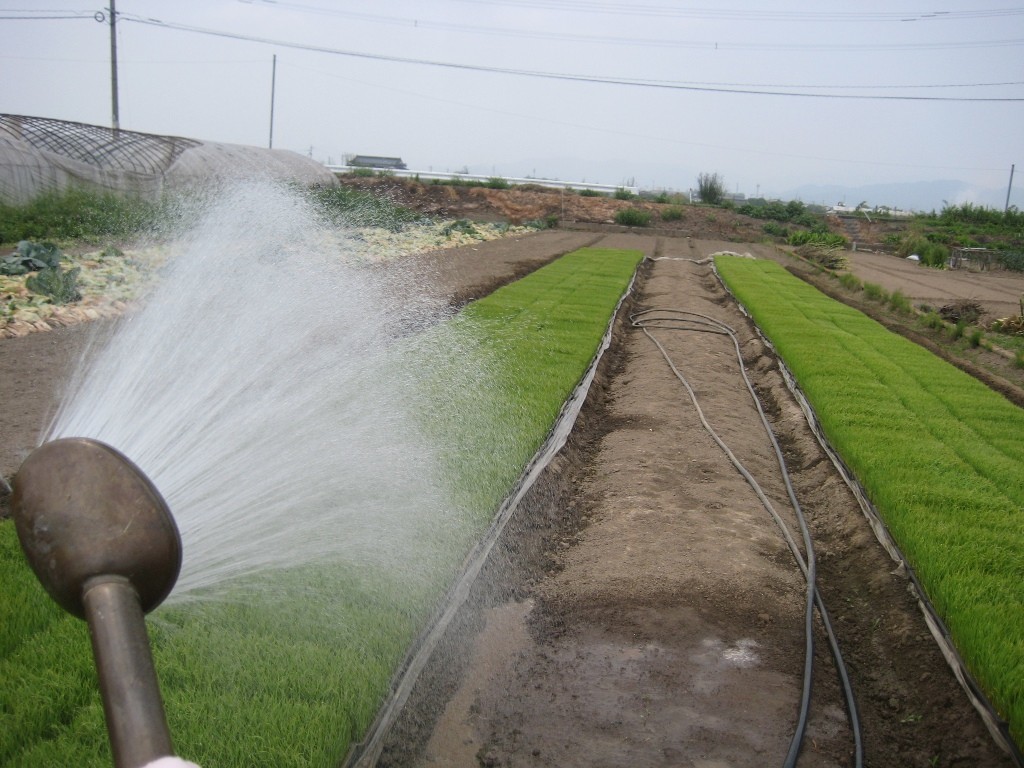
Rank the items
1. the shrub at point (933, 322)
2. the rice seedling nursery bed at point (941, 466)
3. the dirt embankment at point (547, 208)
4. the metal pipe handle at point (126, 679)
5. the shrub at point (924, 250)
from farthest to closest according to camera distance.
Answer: the dirt embankment at point (547, 208)
the shrub at point (924, 250)
the shrub at point (933, 322)
the rice seedling nursery bed at point (941, 466)
the metal pipe handle at point (126, 679)

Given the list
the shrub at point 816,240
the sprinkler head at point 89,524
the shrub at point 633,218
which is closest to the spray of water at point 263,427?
the sprinkler head at point 89,524

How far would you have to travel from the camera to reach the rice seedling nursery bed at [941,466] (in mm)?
4168

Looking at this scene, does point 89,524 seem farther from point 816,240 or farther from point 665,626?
point 816,240

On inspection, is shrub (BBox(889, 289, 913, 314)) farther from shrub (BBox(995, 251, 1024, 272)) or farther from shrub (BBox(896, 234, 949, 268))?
shrub (BBox(995, 251, 1024, 272))

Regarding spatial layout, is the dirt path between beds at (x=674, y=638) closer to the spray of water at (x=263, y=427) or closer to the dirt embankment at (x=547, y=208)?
the spray of water at (x=263, y=427)

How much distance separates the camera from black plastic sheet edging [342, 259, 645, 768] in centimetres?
295

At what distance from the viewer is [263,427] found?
5094 millimetres

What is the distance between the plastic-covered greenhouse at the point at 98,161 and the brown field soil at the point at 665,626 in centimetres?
1136

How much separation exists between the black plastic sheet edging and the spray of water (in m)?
0.33

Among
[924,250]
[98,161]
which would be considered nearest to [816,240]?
[924,250]

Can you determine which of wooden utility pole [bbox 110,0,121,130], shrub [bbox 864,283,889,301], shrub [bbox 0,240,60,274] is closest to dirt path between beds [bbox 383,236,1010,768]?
shrub [bbox 0,240,60,274]

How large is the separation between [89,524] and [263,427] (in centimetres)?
377

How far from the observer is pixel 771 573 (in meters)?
5.04

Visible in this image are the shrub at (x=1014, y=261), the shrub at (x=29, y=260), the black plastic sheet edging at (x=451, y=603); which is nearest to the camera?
the black plastic sheet edging at (x=451, y=603)
